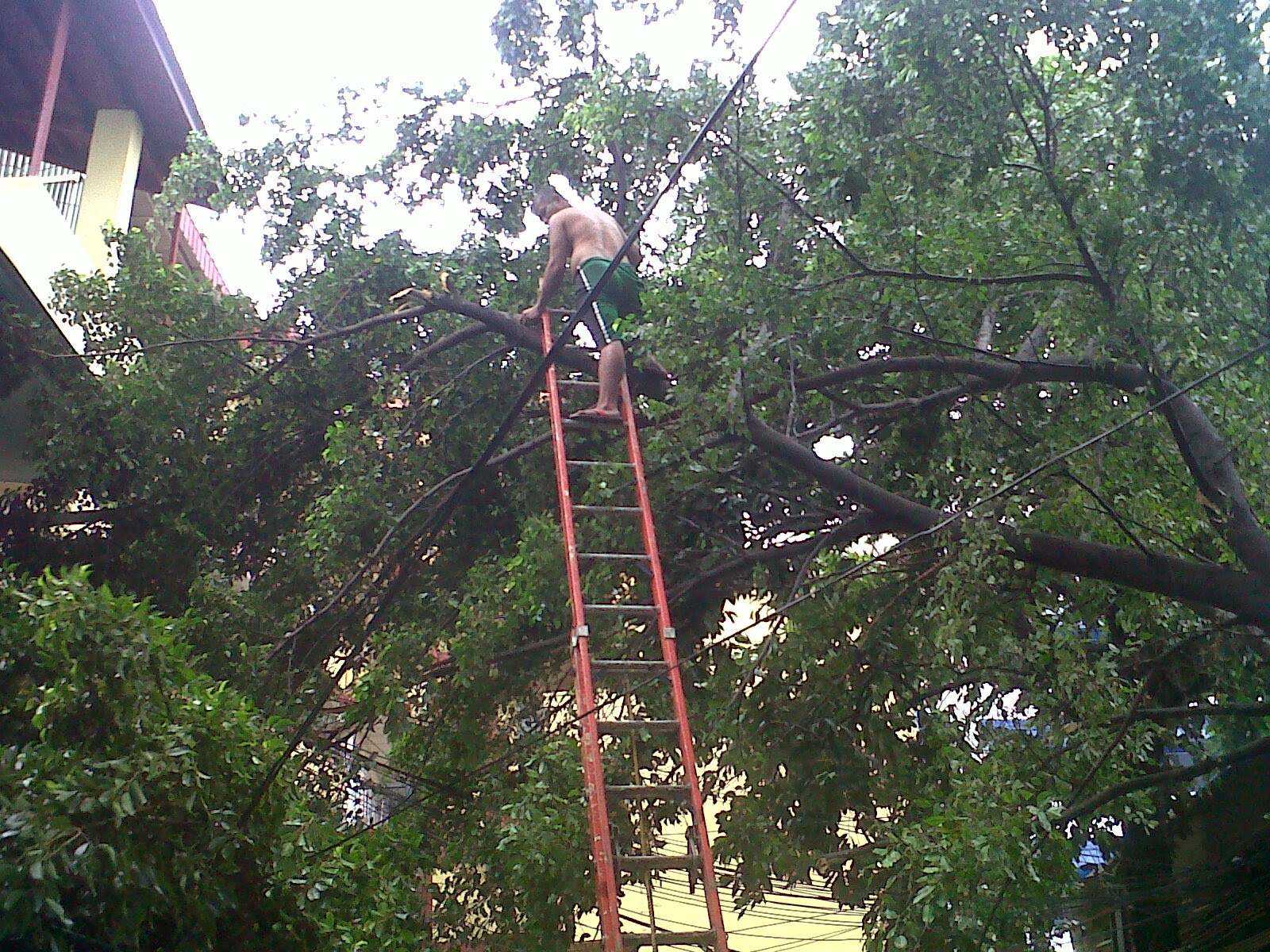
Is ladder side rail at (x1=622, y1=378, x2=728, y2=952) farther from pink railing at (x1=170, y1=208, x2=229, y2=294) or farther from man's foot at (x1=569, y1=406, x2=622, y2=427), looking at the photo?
pink railing at (x1=170, y1=208, x2=229, y2=294)

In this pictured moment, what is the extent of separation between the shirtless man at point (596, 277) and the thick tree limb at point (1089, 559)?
76cm

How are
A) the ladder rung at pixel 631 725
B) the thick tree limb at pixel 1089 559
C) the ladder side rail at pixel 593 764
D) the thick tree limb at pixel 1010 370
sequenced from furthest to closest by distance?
1. the thick tree limb at pixel 1010 370
2. the thick tree limb at pixel 1089 559
3. the ladder rung at pixel 631 725
4. the ladder side rail at pixel 593 764

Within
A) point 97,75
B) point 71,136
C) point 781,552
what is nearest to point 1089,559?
point 781,552

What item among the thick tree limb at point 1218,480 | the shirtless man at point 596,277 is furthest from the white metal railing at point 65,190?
the thick tree limb at point 1218,480

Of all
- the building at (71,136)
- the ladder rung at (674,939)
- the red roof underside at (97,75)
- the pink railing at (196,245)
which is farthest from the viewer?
the pink railing at (196,245)

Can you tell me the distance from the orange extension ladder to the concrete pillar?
395 cm

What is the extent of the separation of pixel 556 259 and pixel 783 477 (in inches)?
77.1

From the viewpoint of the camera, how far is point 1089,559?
5.42m

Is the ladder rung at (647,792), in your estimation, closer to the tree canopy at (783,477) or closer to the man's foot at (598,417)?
the tree canopy at (783,477)

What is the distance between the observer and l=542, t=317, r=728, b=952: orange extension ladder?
13.5 ft

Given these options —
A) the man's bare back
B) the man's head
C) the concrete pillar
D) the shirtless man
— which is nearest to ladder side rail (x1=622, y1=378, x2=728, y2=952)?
the shirtless man

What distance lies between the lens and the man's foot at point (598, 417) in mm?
5852

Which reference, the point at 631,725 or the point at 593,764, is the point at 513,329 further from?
the point at 593,764

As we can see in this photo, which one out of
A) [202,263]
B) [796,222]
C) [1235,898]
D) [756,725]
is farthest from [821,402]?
[202,263]
